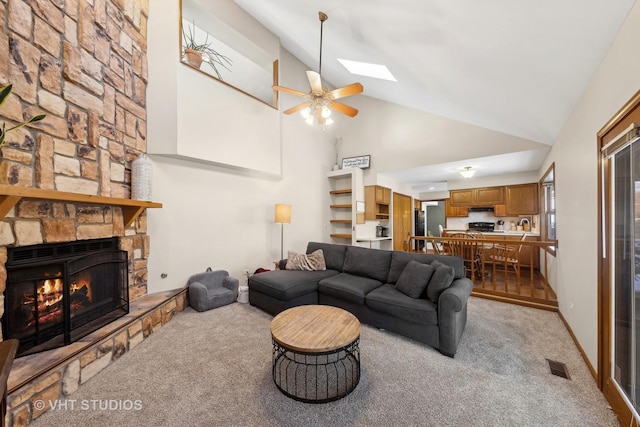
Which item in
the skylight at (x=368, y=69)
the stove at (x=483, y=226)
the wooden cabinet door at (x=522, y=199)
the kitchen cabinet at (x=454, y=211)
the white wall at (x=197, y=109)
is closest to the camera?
the white wall at (x=197, y=109)

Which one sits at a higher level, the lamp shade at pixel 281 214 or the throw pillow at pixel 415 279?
the lamp shade at pixel 281 214

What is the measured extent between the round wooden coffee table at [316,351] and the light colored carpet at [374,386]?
9 centimetres

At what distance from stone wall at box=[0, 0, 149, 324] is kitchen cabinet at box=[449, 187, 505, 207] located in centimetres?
689

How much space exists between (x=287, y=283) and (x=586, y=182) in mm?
3215

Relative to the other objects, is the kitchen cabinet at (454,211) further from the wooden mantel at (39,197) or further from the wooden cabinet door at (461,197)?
the wooden mantel at (39,197)

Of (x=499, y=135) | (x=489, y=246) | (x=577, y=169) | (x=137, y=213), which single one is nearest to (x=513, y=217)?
(x=489, y=246)

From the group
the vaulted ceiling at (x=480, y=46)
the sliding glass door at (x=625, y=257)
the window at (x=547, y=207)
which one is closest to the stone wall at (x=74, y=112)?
the vaulted ceiling at (x=480, y=46)

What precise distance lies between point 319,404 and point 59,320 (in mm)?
2275

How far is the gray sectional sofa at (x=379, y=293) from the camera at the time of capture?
2.28 metres

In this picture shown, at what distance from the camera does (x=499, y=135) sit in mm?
3939

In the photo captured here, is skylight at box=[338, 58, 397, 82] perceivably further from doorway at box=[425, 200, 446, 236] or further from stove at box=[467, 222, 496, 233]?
doorway at box=[425, 200, 446, 236]

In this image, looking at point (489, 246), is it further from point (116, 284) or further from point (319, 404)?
point (116, 284)

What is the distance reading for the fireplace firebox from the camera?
1.77 m

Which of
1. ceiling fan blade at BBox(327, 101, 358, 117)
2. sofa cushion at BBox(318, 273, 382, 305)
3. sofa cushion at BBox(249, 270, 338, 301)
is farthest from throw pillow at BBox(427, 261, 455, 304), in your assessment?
ceiling fan blade at BBox(327, 101, 358, 117)
